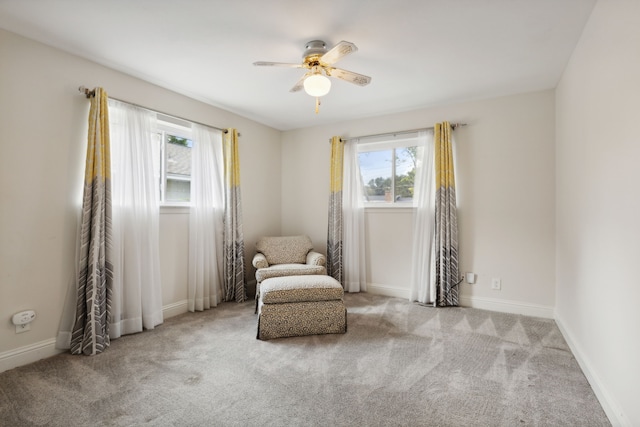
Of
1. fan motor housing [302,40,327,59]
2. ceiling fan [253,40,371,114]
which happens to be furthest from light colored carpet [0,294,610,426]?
fan motor housing [302,40,327,59]

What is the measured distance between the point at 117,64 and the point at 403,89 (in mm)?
2667

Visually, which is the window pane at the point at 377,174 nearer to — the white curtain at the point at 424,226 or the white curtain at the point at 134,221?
the white curtain at the point at 424,226

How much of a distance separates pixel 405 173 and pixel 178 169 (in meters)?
2.75

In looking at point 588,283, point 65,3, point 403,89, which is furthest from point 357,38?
point 588,283

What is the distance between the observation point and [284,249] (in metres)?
3.90

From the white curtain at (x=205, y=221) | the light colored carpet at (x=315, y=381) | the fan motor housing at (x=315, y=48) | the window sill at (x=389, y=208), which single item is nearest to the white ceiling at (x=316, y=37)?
the fan motor housing at (x=315, y=48)

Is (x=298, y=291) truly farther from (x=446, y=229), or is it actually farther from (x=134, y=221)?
(x=446, y=229)

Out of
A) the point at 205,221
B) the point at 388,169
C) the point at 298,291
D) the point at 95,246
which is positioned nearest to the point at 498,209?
the point at 388,169

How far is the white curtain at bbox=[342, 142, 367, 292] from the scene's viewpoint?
4.11 meters

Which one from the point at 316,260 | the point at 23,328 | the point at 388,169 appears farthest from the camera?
the point at 388,169

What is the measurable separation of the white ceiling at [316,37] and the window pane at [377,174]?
3.33 feet

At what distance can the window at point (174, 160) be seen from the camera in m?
3.25

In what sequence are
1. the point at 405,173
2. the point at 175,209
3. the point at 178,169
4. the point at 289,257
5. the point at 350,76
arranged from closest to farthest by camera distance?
the point at 350,76
the point at 175,209
the point at 178,169
the point at 289,257
the point at 405,173

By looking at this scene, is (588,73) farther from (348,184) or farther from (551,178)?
(348,184)
